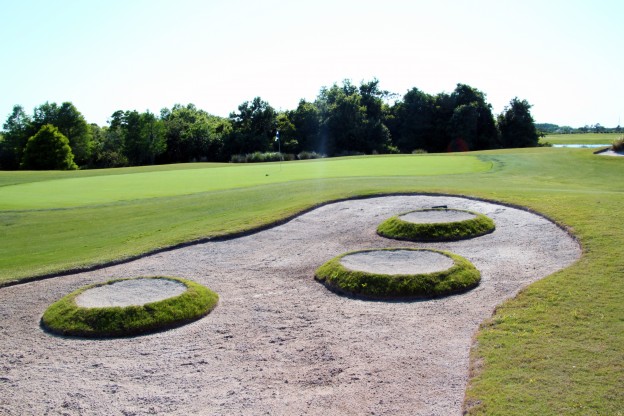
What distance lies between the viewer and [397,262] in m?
11.6

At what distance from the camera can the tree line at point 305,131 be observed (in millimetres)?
81875

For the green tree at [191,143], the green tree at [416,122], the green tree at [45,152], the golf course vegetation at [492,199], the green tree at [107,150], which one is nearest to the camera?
the golf course vegetation at [492,199]

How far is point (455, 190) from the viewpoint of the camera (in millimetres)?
19297

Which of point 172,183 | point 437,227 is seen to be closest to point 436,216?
point 437,227

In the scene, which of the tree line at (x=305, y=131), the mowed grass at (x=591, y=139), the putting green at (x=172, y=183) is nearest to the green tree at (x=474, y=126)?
the tree line at (x=305, y=131)

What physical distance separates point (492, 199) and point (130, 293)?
38.1 ft

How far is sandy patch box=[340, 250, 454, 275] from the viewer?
36.1 ft

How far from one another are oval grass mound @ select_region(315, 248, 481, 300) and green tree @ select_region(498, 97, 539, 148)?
7522 centimetres

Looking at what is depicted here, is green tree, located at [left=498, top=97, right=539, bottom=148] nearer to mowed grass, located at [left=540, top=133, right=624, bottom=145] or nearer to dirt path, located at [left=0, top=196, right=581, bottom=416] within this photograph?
mowed grass, located at [left=540, top=133, right=624, bottom=145]

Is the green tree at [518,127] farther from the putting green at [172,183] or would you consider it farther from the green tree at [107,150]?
the green tree at [107,150]

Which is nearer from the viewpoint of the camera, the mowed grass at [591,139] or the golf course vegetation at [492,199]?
the golf course vegetation at [492,199]

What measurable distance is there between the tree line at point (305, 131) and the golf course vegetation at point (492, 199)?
4752 cm

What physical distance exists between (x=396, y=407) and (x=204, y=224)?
1124cm

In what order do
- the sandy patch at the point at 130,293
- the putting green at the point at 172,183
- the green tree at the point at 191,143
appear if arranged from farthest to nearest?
the green tree at the point at 191,143, the putting green at the point at 172,183, the sandy patch at the point at 130,293
